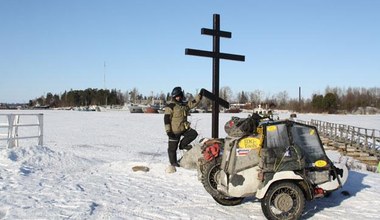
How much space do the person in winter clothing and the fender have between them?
409cm

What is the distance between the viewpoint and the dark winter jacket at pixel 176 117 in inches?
391

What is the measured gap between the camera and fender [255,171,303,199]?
620 cm

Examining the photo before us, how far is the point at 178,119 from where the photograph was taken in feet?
32.8

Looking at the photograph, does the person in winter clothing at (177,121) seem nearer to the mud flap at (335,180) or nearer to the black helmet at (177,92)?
the black helmet at (177,92)

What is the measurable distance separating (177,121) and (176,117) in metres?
0.10

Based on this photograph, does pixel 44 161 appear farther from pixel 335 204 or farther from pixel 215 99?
pixel 335 204

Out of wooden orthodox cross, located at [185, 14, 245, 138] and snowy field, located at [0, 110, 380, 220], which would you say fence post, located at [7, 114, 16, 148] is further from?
wooden orthodox cross, located at [185, 14, 245, 138]

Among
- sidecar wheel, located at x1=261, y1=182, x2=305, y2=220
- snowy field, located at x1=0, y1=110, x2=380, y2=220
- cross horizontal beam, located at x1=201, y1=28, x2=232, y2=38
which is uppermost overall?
cross horizontal beam, located at x1=201, y1=28, x2=232, y2=38

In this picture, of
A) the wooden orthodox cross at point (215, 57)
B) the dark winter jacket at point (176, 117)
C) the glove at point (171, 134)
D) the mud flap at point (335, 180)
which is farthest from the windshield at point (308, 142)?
the wooden orthodox cross at point (215, 57)

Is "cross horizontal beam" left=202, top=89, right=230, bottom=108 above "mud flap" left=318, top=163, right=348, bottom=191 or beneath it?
above

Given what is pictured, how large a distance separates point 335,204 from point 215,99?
468cm

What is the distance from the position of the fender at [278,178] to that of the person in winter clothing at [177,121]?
4087mm

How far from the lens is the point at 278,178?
6.25m

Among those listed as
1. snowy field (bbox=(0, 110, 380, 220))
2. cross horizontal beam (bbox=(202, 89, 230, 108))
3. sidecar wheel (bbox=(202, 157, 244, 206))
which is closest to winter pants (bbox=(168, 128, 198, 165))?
snowy field (bbox=(0, 110, 380, 220))
